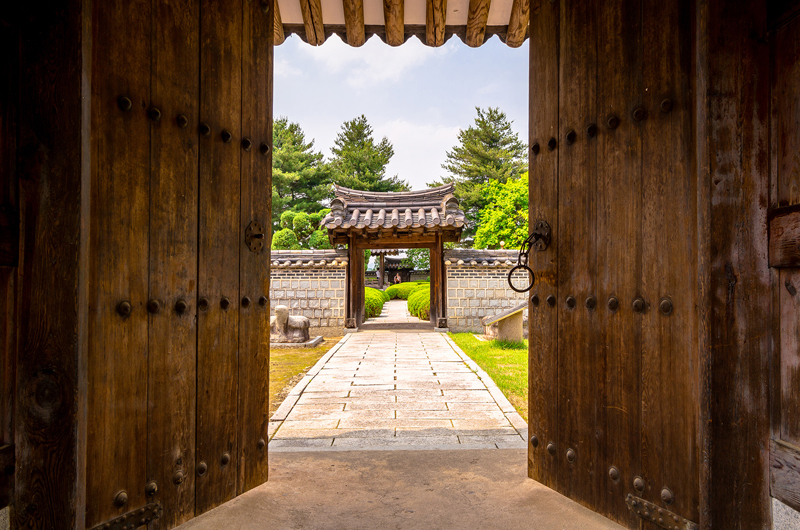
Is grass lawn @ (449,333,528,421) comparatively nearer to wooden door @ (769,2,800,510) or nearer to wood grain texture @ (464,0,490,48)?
wooden door @ (769,2,800,510)

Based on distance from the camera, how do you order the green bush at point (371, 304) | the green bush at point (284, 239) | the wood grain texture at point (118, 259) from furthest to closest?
1. the green bush at point (284, 239)
2. the green bush at point (371, 304)
3. the wood grain texture at point (118, 259)

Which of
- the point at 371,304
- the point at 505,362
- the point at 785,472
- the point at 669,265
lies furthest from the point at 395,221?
the point at 785,472

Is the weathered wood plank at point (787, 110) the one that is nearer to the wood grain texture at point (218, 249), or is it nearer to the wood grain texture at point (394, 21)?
the wood grain texture at point (218, 249)

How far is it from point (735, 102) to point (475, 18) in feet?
7.50

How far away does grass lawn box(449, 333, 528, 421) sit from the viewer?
183 inches

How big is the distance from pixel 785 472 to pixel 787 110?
3.61 ft

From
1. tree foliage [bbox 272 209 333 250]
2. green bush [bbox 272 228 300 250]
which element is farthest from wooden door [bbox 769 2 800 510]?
tree foliage [bbox 272 209 333 250]

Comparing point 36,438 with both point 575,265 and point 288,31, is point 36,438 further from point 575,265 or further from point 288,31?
point 288,31

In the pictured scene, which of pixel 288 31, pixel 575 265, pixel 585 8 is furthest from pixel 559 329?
pixel 288 31

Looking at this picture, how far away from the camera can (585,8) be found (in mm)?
2002

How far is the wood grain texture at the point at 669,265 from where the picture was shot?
5.13 ft

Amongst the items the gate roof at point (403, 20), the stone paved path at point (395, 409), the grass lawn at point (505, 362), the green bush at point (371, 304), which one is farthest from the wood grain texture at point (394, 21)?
the green bush at point (371, 304)

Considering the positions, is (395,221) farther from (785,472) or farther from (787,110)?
(785,472)

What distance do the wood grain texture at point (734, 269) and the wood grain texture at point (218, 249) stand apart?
75.8 inches
